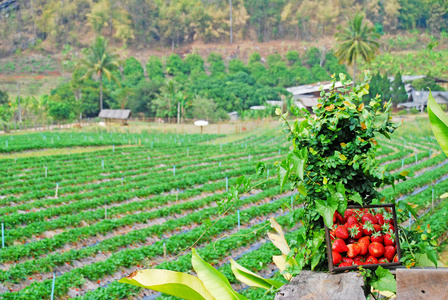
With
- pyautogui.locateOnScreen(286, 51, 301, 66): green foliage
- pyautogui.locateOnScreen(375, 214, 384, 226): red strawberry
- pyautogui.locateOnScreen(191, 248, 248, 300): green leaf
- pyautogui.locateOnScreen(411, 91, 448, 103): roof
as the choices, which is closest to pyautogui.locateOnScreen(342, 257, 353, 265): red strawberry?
pyautogui.locateOnScreen(375, 214, 384, 226): red strawberry

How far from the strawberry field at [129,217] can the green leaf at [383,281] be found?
56 cm

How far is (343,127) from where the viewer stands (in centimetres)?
331

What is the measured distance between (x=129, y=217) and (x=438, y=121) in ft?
35.3

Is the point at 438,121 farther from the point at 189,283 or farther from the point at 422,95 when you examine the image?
the point at 422,95

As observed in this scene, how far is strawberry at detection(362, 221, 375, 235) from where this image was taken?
10.3 ft

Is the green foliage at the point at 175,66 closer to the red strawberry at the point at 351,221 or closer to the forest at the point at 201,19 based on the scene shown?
the forest at the point at 201,19

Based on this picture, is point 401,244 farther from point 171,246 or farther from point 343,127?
point 171,246

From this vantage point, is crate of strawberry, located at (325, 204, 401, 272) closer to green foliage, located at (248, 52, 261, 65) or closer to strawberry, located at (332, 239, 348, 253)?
strawberry, located at (332, 239, 348, 253)

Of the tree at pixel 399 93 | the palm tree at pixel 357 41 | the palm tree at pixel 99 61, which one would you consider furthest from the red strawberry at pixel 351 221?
the tree at pixel 399 93

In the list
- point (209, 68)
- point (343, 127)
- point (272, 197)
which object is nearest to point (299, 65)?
point (209, 68)

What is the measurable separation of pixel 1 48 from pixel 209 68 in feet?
132

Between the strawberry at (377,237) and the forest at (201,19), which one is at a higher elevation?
the forest at (201,19)

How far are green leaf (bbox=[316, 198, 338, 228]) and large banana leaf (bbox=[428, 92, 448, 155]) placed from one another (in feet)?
2.53

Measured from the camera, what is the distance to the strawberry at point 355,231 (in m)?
3.12
